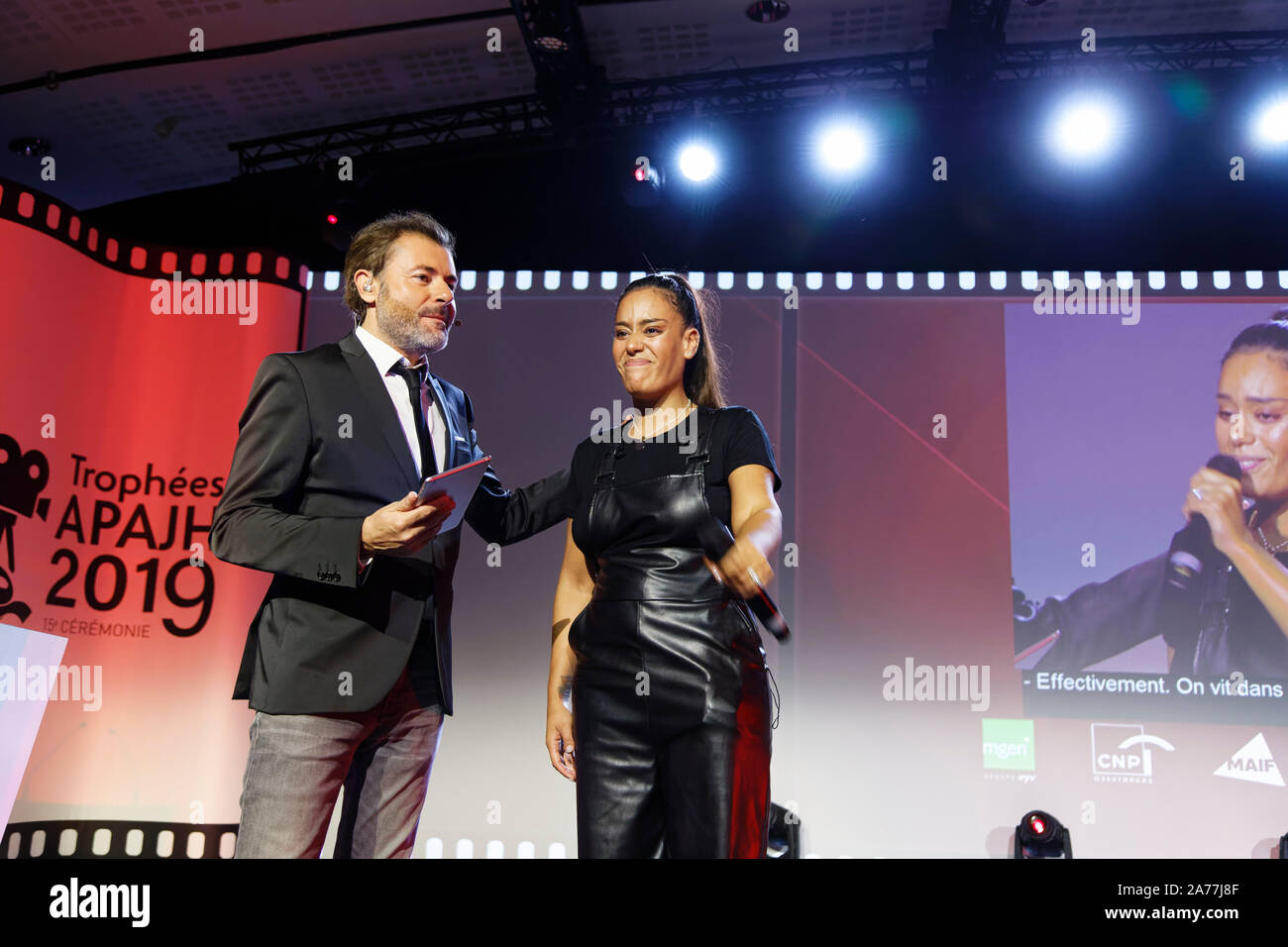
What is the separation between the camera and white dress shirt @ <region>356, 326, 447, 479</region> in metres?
2.05

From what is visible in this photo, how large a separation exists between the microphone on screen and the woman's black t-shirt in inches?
131

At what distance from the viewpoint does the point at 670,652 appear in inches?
70.1

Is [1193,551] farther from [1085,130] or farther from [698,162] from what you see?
[698,162]

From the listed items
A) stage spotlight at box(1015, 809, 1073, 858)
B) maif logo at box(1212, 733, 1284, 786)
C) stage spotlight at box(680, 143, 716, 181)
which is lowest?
stage spotlight at box(1015, 809, 1073, 858)

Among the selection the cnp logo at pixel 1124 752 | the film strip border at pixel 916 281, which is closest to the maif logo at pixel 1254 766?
the cnp logo at pixel 1124 752

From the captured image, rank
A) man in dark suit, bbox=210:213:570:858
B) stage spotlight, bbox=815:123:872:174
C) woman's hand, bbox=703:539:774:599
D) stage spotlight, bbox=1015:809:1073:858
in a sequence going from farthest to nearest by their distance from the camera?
stage spotlight, bbox=815:123:872:174 → stage spotlight, bbox=1015:809:1073:858 → man in dark suit, bbox=210:213:570:858 → woman's hand, bbox=703:539:774:599

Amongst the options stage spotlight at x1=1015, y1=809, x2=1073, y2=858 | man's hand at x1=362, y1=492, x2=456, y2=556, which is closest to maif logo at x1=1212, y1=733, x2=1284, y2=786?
stage spotlight at x1=1015, y1=809, x2=1073, y2=858

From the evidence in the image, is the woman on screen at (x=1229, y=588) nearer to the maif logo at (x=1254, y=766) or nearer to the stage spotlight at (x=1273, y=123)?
the maif logo at (x=1254, y=766)

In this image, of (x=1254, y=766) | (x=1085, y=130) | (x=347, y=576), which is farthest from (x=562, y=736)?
(x=1085, y=130)

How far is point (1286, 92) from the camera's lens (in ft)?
15.3

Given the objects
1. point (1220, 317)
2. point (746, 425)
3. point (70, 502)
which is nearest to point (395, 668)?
point (746, 425)

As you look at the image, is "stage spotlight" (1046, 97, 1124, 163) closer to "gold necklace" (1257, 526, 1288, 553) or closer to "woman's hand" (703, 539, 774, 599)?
"gold necklace" (1257, 526, 1288, 553)

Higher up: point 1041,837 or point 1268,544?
point 1268,544

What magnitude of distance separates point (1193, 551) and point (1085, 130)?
2.09 metres
